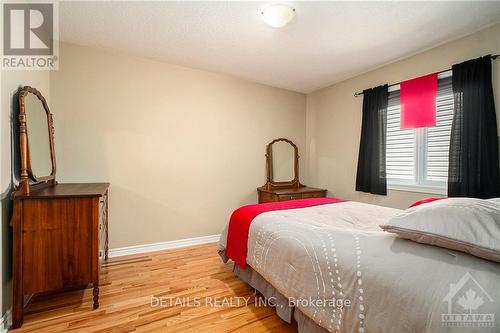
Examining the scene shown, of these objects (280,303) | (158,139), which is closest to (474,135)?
(280,303)

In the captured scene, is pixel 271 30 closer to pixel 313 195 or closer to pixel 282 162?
pixel 282 162

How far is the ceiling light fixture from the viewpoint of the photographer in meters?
1.79

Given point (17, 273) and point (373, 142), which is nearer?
point (17, 273)

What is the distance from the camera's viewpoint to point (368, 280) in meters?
0.99

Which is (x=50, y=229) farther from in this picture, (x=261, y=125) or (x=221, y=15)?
(x=261, y=125)

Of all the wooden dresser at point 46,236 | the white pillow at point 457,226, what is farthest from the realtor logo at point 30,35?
the white pillow at point 457,226

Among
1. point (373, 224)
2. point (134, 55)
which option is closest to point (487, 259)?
point (373, 224)

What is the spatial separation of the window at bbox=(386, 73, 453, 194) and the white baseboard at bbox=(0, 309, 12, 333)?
3686 millimetres

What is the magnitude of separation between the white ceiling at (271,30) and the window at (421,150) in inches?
22.3

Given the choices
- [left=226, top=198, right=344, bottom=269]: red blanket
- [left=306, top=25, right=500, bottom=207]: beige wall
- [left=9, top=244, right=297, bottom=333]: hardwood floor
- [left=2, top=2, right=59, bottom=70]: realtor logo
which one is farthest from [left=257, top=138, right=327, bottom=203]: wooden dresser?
[left=2, top=2, right=59, bottom=70]: realtor logo

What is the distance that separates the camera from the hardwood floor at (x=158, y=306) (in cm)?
150

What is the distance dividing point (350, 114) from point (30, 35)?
3.65m

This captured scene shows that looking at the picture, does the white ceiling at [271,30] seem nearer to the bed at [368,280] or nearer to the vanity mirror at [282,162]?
the vanity mirror at [282,162]

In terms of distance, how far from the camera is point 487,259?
87 centimetres
